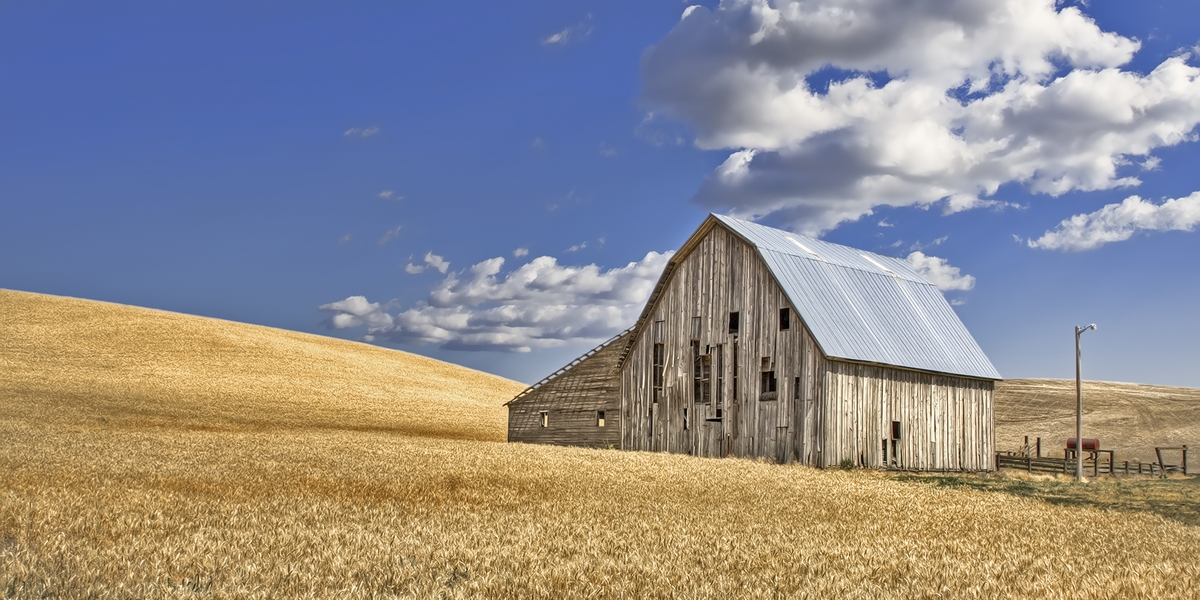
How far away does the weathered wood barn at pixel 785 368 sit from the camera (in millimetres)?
34062

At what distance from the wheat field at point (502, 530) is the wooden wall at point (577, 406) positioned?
10.2 m

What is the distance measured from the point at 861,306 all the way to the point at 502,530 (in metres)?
28.6

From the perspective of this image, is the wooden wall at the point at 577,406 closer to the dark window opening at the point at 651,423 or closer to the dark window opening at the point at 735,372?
the dark window opening at the point at 651,423

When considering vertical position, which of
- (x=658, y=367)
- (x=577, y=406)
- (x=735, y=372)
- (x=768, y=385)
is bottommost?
(x=577, y=406)

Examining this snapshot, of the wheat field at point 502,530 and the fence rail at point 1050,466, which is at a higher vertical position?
the wheat field at point 502,530

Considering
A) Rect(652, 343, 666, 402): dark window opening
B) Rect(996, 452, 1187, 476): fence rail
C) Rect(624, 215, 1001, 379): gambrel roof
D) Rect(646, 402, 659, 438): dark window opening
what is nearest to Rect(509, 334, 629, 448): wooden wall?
Rect(646, 402, 659, 438): dark window opening

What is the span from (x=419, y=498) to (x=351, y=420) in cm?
3456

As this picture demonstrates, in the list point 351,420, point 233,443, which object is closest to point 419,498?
point 233,443

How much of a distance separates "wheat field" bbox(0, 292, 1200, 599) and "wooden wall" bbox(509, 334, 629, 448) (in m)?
10.2

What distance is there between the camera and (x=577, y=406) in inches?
1689

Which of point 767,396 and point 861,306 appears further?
point 861,306

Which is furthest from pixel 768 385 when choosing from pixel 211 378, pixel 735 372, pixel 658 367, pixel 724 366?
pixel 211 378

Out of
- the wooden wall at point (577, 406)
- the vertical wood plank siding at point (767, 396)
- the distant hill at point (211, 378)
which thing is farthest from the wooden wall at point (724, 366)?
the distant hill at point (211, 378)

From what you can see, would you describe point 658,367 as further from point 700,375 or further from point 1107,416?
point 1107,416
